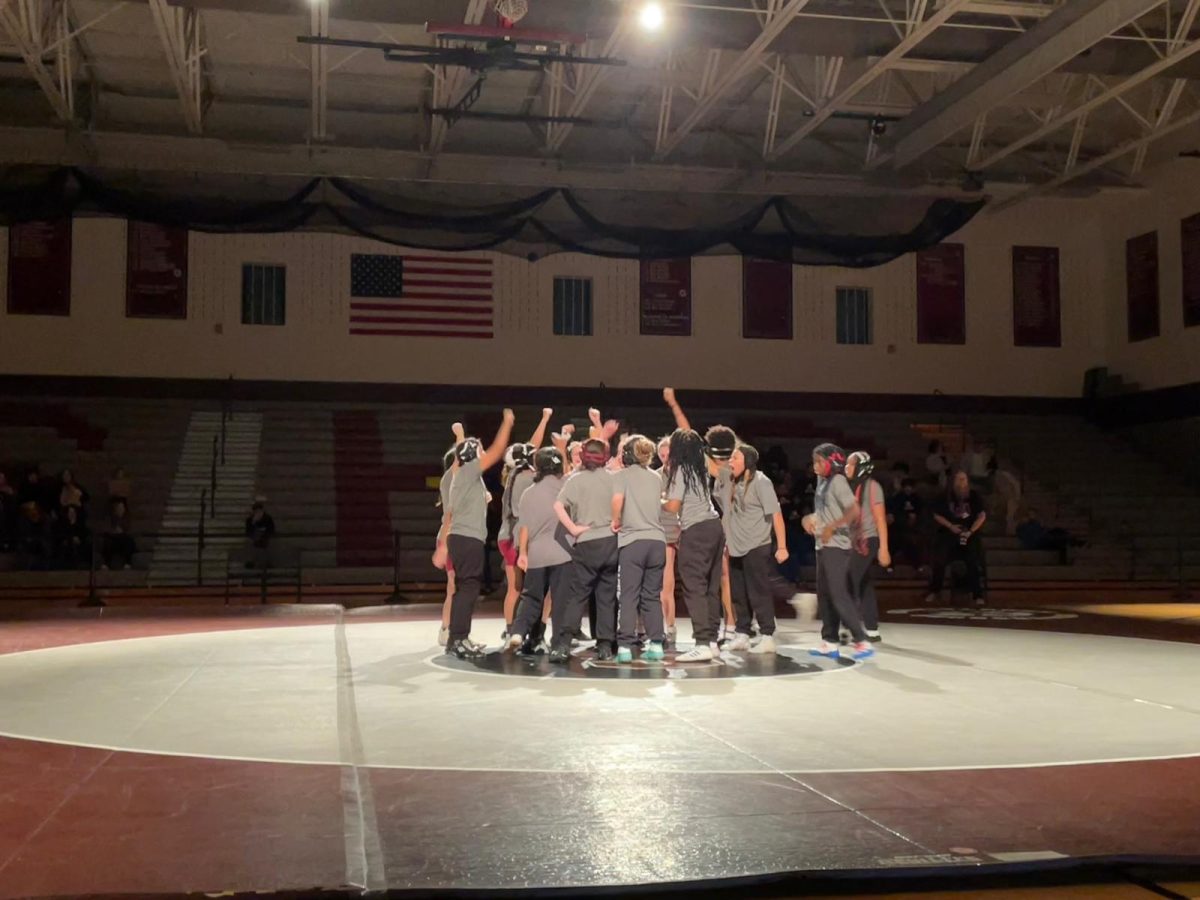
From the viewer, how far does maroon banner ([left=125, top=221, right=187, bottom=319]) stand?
23.3m

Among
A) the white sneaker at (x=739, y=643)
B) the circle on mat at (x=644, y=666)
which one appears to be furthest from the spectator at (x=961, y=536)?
the circle on mat at (x=644, y=666)

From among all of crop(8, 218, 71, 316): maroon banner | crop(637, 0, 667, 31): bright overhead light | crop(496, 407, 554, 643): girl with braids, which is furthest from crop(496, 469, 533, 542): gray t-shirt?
crop(8, 218, 71, 316): maroon banner

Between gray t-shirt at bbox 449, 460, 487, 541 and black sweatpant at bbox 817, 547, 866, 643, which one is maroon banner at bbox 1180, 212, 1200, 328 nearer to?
black sweatpant at bbox 817, 547, 866, 643

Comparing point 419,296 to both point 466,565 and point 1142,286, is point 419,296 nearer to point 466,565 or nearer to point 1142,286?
point 1142,286

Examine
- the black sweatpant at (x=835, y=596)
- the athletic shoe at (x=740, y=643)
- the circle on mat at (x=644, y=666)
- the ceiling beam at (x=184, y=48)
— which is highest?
the ceiling beam at (x=184, y=48)

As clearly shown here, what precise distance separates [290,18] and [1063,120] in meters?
12.8

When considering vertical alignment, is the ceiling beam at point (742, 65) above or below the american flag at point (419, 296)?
above

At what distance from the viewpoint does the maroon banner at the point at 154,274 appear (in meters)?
23.3

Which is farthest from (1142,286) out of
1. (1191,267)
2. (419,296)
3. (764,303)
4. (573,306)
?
(419,296)

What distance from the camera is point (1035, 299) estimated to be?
26.5m

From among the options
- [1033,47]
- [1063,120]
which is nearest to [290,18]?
[1033,47]

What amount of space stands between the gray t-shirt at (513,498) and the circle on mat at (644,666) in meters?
1.18

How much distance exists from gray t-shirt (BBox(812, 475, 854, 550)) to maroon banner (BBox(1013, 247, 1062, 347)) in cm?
1930

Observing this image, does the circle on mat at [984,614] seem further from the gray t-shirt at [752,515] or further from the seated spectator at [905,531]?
the seated spectator at [905,531]
